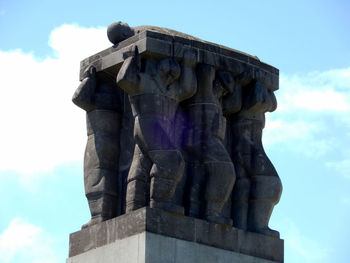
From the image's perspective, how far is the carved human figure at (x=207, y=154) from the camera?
72.9 ft

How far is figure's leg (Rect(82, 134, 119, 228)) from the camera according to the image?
74.3 feet

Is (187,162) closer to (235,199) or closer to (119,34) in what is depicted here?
(235,199)

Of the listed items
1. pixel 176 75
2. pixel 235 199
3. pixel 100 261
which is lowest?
pixel 100 261

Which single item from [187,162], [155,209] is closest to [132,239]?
[155,209]

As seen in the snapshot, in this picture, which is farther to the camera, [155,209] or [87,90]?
[87,90]

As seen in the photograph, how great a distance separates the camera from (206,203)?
72.8ft

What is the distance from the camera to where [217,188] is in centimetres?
2223

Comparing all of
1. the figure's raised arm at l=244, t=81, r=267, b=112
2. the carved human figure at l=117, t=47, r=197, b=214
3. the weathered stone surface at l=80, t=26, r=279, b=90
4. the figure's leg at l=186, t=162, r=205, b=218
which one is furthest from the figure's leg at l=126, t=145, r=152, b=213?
the figure's raised arm at l=244, t=81, r=267, b=112

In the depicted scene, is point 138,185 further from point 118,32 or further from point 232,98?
point 118,32

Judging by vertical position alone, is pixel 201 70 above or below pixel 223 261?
above

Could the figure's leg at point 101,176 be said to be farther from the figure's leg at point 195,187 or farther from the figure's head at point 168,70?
the figure's head at point 168,70

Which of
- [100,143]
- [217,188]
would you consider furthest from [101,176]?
[217,188]

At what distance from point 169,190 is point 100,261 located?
1.95m

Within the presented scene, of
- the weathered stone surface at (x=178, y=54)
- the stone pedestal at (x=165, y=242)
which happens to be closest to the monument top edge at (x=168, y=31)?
the weathered stone surface at (x=178, y=54)
